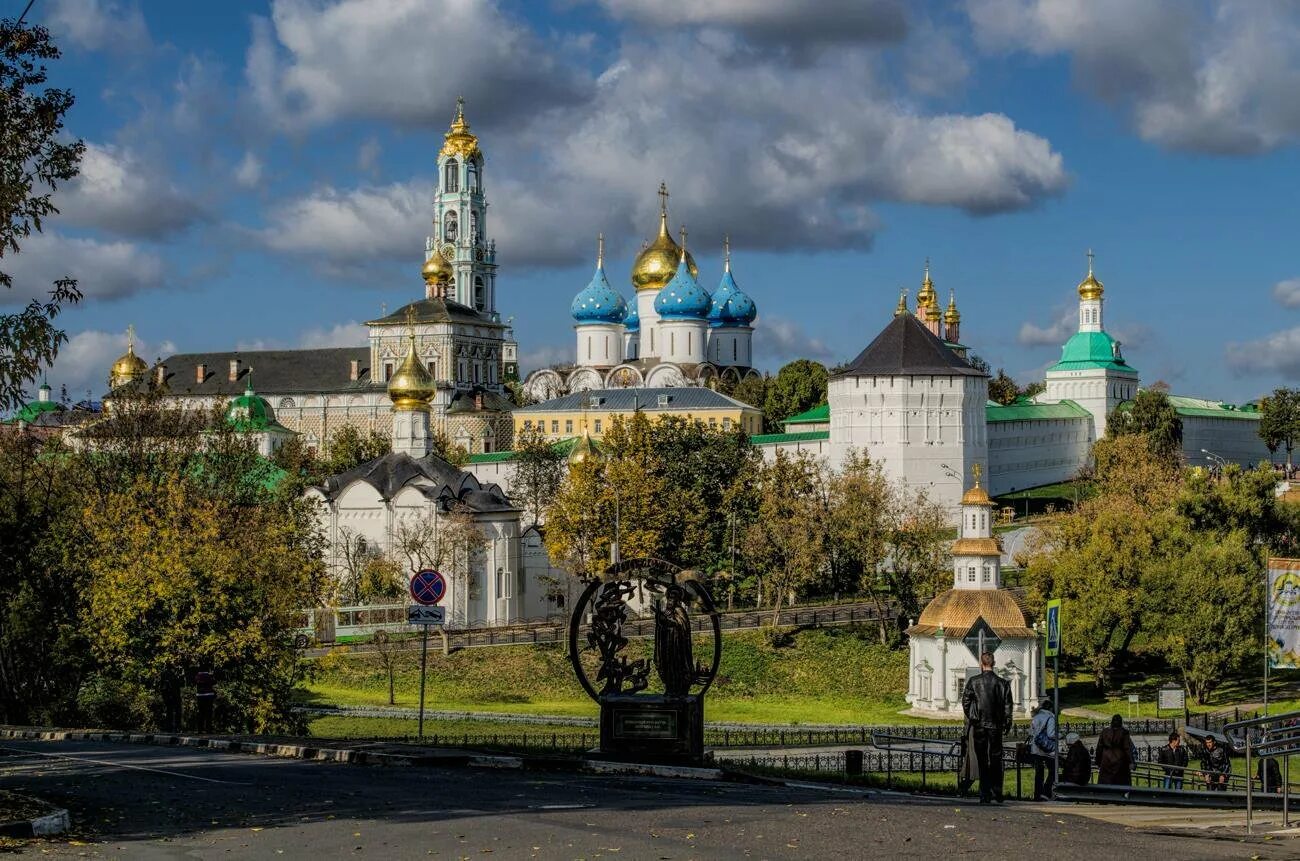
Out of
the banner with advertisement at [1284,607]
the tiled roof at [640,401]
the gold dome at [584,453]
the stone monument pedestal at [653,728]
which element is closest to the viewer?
the stone monument pedestal at [653,728]

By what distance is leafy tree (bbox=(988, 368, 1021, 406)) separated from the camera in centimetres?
13482

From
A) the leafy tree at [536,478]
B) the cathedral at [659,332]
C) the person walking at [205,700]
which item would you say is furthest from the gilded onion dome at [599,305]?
the person walking at [205,700]

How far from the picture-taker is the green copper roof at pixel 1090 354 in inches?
4776

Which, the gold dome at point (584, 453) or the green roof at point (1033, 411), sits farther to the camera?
the green roof at point (1033, 411)

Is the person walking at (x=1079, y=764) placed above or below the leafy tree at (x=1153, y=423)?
below

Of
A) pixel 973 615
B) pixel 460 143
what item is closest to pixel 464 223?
pixel 460 143

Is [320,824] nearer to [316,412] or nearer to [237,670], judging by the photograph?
[237,670]

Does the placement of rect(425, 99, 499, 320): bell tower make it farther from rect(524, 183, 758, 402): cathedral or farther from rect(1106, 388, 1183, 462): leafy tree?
rect(1106, 388, 1183, 462): leafy tree

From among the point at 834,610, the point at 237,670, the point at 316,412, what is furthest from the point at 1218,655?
the point at 316,412

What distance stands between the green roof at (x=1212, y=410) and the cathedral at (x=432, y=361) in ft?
157

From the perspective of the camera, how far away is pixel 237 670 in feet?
115

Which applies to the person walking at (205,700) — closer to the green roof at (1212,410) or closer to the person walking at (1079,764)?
the person walking at (1079,764)

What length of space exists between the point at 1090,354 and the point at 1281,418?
42.2ft

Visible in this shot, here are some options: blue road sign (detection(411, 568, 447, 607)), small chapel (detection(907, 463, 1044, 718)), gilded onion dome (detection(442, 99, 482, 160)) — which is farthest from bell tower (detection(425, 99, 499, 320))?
blue road sign (detection(411, 568, 447, 607))
